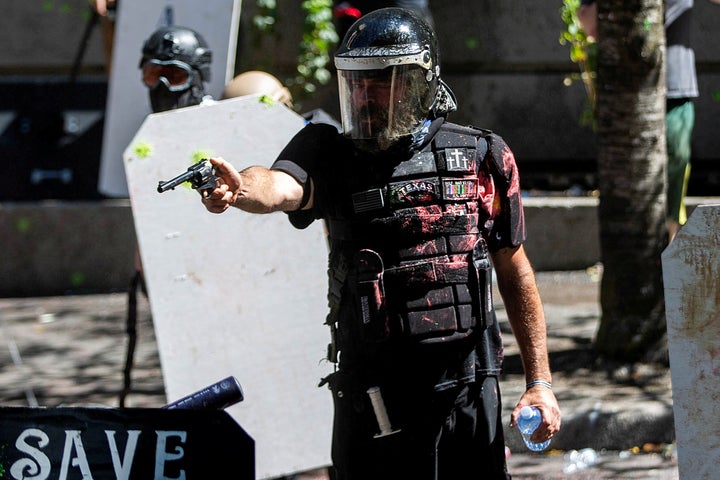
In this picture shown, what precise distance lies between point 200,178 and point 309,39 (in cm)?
641

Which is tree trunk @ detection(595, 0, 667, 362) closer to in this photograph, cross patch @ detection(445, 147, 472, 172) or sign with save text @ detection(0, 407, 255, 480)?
cross patch @ detection(445, 147, 472, 172)

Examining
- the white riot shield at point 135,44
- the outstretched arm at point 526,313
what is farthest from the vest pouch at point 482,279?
the white riot shield at point 135,44

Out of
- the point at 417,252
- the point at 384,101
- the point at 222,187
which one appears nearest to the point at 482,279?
the point at 417,252

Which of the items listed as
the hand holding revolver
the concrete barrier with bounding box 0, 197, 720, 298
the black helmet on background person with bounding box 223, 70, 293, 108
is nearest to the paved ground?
the concrete barrier with bounding box 0, 197, 720, 298

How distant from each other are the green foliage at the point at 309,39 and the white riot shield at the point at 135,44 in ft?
5.19

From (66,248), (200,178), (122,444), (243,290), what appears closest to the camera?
(200,178)

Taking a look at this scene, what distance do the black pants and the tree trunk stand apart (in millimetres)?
2896

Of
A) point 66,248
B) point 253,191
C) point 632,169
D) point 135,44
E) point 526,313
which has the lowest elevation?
point 66,248

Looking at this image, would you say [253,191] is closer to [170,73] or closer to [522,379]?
[170,73]

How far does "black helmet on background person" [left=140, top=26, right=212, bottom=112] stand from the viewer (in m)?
4.84

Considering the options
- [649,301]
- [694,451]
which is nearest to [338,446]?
[694,451]

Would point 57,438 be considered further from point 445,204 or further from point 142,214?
point 142,214

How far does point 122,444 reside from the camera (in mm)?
2746

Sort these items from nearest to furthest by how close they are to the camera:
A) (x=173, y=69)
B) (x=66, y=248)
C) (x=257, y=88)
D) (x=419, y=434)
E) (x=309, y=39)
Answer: (x=419, y=434)
(x=173, y=69)
(x=257, y=88)
(x=66, y=248)
(x=309, y=39)
